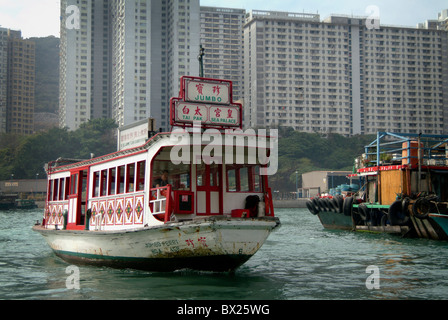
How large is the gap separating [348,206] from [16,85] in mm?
141023

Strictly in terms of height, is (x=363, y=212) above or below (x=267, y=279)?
above

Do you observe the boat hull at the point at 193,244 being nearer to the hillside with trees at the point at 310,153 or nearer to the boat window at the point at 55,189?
the boat window at the point at 55,189

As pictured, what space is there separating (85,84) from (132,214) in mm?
117854

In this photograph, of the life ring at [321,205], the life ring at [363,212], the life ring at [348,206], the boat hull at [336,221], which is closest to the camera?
the life ring at [363,212]

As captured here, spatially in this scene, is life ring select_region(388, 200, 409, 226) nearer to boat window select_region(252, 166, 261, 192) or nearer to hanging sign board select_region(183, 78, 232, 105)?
boat window select_region(252, 166, 261, 192)

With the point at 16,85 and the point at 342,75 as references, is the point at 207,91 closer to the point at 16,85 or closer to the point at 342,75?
the point at 342,75

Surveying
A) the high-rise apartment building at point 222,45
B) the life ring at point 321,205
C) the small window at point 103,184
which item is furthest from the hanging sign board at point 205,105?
the high-rise apartment building at point 222,45

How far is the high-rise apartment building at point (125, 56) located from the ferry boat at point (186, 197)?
93.7m

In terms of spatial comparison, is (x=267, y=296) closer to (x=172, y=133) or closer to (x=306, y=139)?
(x=172, y=133)

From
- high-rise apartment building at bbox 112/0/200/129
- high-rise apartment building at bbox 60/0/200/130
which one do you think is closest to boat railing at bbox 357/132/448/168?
high-rise apartment building at bbox 60/0/200/130

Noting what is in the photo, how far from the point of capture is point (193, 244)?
1065 centimetres

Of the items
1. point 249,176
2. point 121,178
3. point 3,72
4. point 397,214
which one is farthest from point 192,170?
point 3,72

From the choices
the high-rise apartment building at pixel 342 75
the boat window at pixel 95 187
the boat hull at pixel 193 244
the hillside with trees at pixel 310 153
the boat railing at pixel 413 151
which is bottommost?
the boat hull at pixel 193 244

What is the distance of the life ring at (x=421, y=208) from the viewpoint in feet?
66.8
